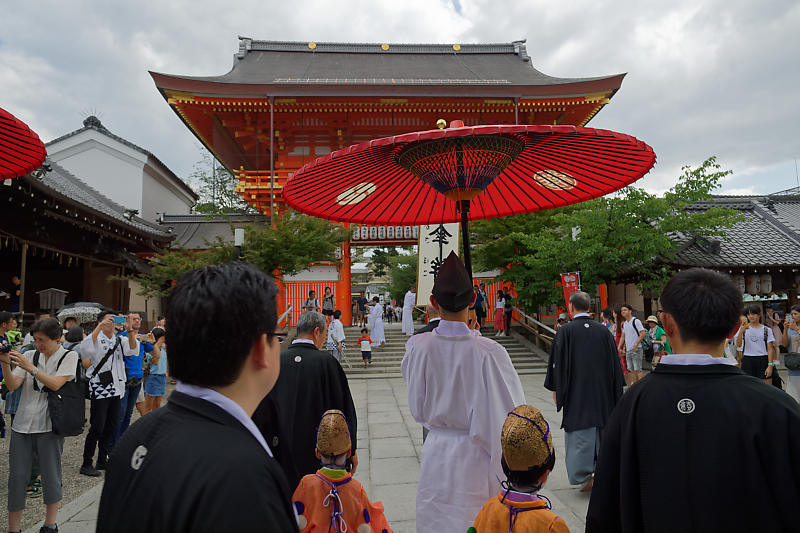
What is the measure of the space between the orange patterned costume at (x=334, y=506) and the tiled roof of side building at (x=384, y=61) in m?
16.6

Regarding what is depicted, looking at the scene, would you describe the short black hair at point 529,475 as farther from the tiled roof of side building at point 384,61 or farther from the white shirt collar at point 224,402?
the tiled roof of side building at point 384,61

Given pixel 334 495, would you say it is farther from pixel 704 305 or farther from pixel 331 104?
pixel 331 104

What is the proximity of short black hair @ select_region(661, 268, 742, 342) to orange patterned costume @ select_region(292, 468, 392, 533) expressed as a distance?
156 centimetres

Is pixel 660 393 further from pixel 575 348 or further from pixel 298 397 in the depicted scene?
pixel 575 348

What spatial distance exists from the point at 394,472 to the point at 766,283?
11.6 metres

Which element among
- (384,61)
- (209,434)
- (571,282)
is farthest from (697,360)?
(384,61)

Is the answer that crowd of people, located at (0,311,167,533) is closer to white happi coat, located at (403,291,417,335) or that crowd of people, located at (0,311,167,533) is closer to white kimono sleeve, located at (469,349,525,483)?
white kimono sleeve, located at (469,349,525,483)

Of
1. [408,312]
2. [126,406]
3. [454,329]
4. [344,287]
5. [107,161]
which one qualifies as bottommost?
[126,406]

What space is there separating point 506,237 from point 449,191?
33.5ft

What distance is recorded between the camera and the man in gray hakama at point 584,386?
3840 millimetres

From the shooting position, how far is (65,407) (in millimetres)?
3486

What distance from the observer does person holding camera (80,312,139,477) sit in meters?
4.81

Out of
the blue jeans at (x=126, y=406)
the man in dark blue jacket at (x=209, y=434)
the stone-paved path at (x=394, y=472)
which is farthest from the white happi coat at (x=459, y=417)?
the blue jeans at (x=126, y=406)

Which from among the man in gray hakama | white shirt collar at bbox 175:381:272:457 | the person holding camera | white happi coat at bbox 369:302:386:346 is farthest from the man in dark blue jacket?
white happi coat at bbox 369:302:386:346
